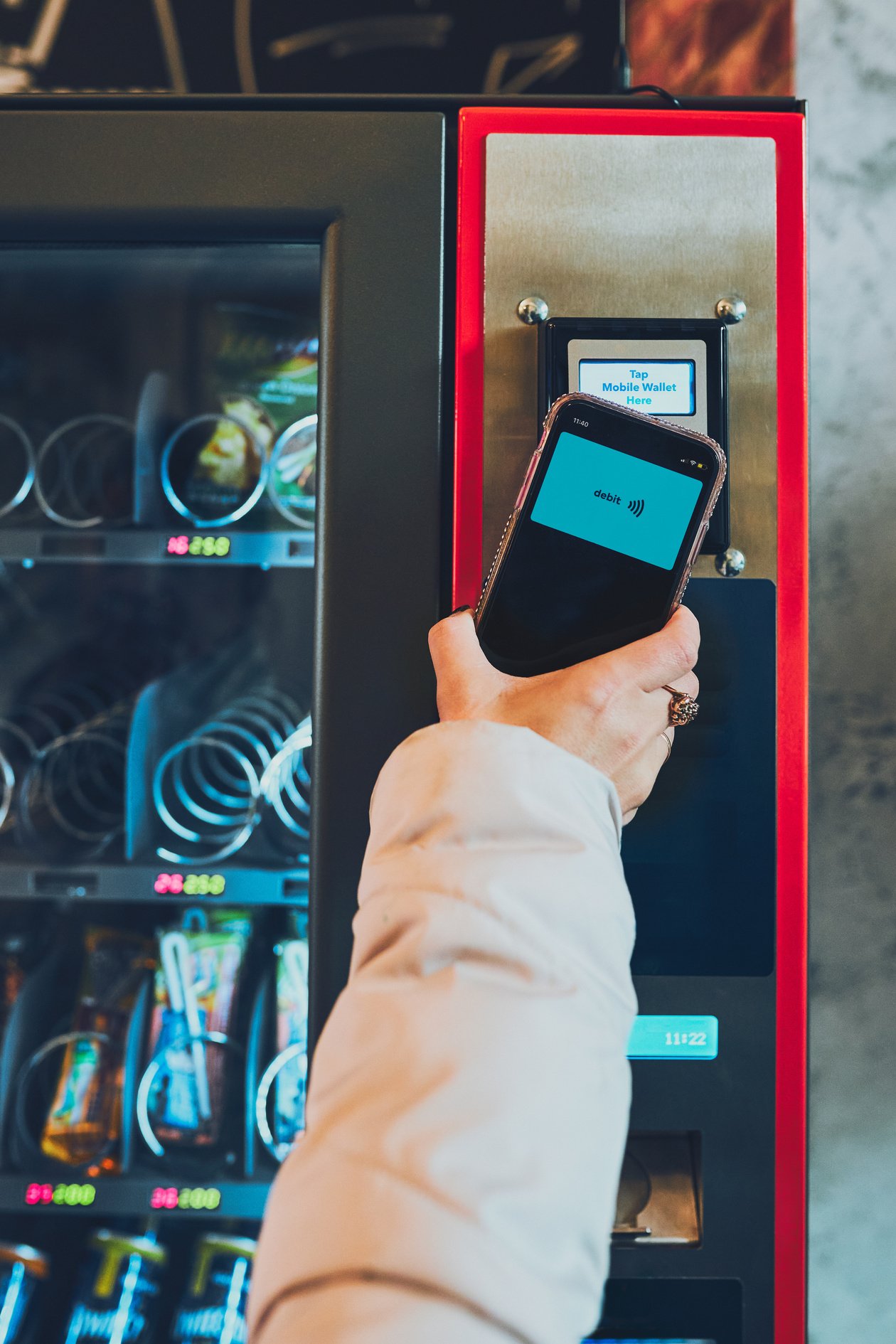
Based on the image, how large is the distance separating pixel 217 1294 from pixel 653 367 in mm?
1037

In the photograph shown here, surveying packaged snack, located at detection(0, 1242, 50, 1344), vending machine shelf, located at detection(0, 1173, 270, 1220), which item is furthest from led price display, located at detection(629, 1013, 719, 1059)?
packaged snack, located at detection(0, 1242, 50, 1344)

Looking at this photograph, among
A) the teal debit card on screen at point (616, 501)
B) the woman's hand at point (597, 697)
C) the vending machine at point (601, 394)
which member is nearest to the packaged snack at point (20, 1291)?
the vending machine at point (601, 394)

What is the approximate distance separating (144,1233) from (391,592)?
850 millimetres

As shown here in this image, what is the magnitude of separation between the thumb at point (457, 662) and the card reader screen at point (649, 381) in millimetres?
211

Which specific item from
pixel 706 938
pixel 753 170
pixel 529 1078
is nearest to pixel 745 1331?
pixel 706 938

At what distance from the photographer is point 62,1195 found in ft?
2.86

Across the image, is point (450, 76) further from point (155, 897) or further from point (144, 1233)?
point (144, 1233)

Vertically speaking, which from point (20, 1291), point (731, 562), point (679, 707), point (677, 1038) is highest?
point (731, 562)

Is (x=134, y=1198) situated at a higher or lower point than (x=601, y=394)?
lower

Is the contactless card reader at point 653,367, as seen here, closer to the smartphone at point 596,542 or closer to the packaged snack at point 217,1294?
the smartphone at point 596,542

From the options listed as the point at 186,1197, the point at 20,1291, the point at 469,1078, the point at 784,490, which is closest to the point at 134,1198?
the point at 186,1197

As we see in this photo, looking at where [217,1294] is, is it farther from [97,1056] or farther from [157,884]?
[157,884]

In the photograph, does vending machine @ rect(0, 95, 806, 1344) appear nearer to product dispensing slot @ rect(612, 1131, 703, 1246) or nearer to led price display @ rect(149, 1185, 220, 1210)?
product dispensing slot @ rect(612, 1131, 703, 1246)

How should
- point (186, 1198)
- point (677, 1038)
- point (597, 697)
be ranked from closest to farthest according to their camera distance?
point (597, 697) → point (677, 1038) → point (186, 1198)
